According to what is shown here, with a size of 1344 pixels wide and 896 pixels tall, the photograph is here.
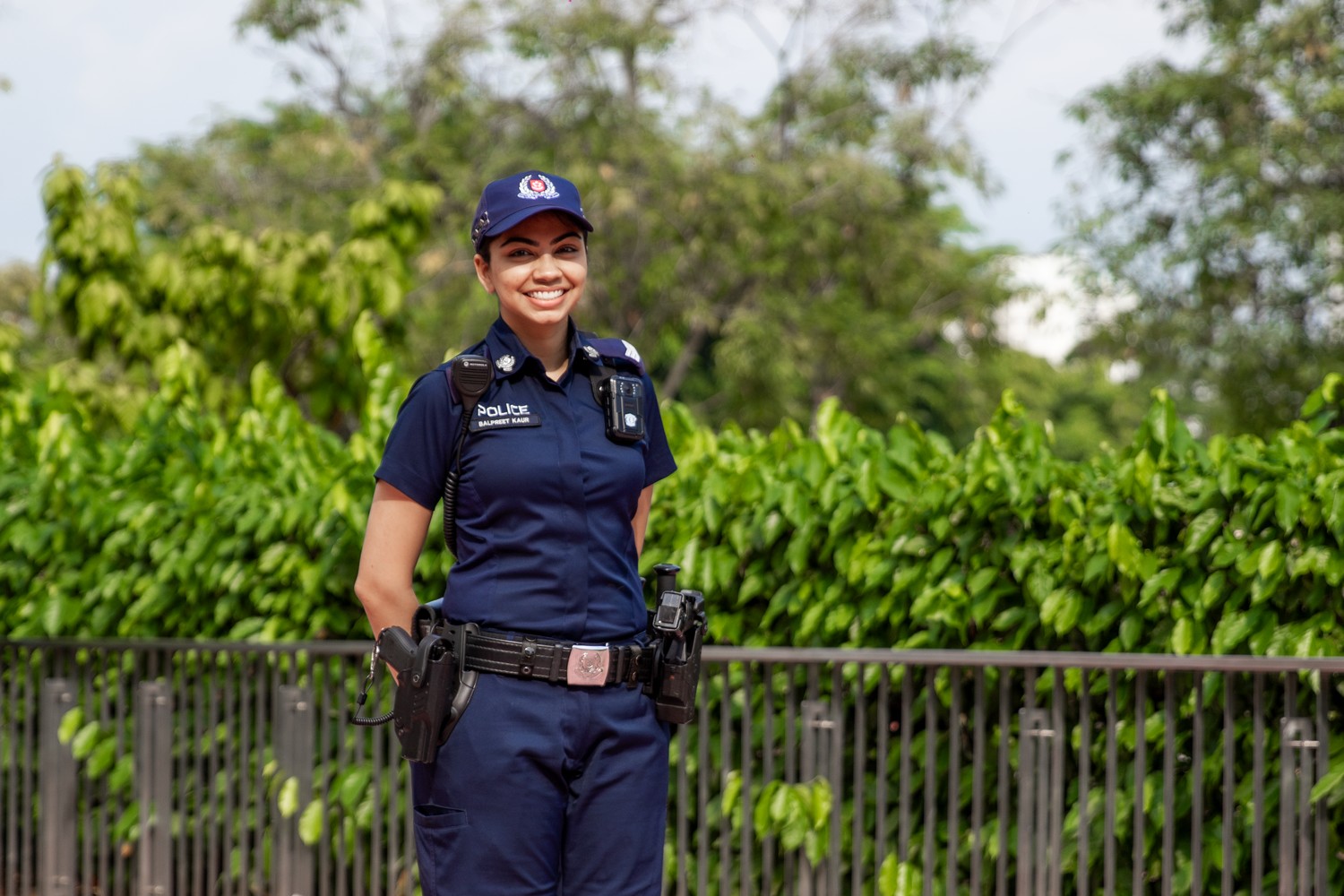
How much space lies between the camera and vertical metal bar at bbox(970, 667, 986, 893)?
14.2 feet

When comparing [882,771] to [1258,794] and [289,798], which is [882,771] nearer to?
[1258,794]

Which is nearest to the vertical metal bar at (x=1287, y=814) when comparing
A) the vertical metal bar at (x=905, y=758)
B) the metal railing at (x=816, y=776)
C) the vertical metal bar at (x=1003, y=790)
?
the metal railing at (x=816, y=776)

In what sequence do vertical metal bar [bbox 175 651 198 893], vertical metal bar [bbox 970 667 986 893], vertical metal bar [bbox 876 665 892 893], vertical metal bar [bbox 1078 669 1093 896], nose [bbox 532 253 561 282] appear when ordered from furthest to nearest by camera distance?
1. vertical metal bar [bbox 175 651 198 893]
2. vertical metal bar [bbox 876 665 892 893]
3. vertical metal bar [bbox 970 667 986 893]
4. vertical metal bar [bbox 1078 669 1093 896]
5. nose [bbox 532 253 561 282]

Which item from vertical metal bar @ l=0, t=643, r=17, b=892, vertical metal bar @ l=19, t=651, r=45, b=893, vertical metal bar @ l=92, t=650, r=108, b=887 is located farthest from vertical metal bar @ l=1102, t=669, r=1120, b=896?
vertical metal bar @ l=0, t=643, r=17, b=892

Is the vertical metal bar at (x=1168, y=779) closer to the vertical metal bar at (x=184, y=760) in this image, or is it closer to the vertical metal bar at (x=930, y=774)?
the vertical metal bar at (x=930, y=774)

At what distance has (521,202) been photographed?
2.85 metres

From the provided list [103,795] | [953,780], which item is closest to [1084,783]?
[953,780]

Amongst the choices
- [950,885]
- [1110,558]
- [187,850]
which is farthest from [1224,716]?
[187,850]

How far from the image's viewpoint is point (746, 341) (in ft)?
86.9

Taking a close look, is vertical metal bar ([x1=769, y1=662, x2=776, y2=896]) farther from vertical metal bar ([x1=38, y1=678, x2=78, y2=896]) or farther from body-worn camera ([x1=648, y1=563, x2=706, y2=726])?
vertical metal bar ([x1=38, y1=678, x2=78, y2=896])

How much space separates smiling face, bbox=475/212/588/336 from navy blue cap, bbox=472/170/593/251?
22 millimetres

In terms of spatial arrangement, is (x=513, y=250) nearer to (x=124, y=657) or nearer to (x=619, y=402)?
(x=619, y=402)

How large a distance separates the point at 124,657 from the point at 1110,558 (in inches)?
139

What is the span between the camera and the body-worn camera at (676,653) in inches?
116
